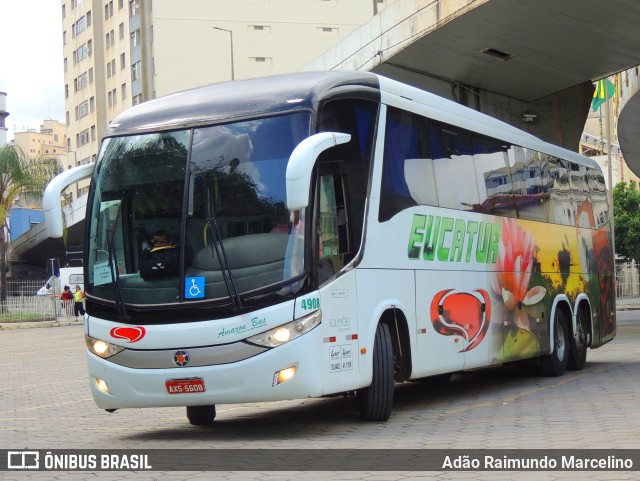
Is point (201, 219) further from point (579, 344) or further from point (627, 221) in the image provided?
point (627, 221)

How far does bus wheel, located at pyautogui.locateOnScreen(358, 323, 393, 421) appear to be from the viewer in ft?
36.6

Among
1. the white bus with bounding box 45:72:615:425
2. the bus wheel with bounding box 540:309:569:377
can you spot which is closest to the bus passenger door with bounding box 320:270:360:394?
the white bus with bounding box 45:72:615:425

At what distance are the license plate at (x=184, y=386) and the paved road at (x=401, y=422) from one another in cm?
49

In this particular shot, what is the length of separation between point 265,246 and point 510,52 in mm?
16993

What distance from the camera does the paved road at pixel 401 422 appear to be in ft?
31.1

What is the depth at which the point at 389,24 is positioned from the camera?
26656 millimetres

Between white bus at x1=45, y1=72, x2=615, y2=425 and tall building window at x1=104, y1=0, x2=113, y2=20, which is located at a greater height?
tall building window at x1=104, y1=0, x2=113, y2=20

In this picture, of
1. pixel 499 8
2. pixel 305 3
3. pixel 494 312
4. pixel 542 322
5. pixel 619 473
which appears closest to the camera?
pixel 619 473

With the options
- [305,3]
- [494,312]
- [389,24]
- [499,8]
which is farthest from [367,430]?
[305,3]

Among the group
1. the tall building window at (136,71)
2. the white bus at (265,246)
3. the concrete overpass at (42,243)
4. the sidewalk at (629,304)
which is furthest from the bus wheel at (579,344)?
the tall building window at (136,71)

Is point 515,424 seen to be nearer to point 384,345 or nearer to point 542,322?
point 384,345

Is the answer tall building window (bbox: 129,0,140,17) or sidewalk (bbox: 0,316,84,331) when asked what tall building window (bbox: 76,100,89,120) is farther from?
sidewalk (bbox: 0,316,84,331)

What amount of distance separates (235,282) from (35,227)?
79798 mm

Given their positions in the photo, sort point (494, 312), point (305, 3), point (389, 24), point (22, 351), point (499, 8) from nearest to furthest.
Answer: point (494, 312), point (499, 8), point (389, 24), point (22, 351), point (305, 3)
